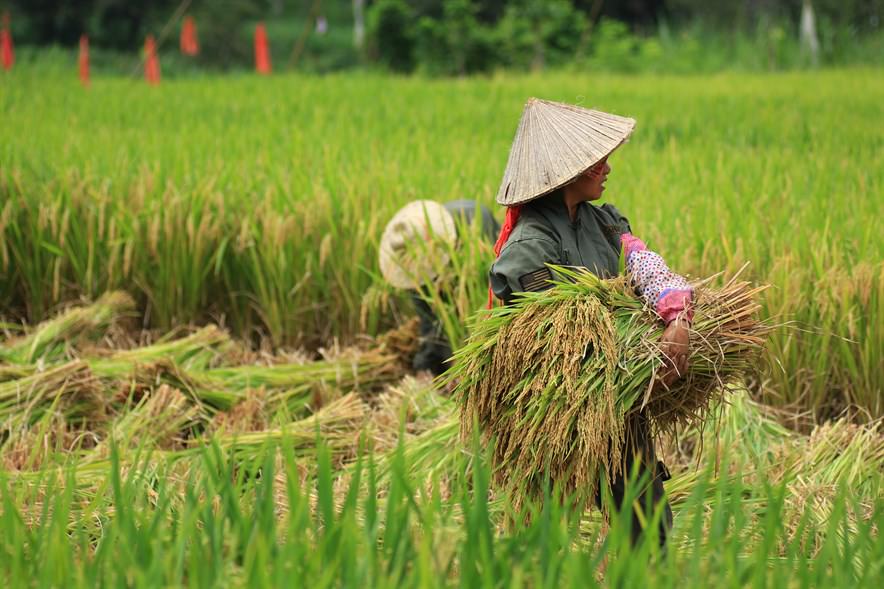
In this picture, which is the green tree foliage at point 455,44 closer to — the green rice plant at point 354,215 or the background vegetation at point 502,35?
the background vegetation at point 502,35

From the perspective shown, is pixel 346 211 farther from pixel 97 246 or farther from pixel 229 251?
pixel 97 246

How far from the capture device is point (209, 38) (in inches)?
712

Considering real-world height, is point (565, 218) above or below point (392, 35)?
below

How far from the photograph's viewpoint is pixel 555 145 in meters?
2.16

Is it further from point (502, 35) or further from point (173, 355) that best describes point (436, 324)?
point (502, 35)

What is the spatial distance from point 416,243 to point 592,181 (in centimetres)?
148

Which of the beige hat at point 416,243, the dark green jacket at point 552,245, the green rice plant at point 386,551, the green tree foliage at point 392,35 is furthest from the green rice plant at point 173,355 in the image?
the green tree foliage at point 392,35

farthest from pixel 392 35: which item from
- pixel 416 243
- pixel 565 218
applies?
pixel 565 218

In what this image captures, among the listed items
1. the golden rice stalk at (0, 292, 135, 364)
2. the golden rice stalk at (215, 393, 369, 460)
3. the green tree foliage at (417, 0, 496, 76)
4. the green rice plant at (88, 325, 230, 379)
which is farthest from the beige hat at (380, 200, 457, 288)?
Answer: the green tree foliage at (417, 0, 496, 76)

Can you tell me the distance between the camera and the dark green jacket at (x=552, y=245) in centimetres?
212

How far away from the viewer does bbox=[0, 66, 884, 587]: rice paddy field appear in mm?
1566

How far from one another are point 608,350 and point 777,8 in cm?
1786

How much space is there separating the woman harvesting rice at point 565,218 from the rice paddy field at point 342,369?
15 centimetres

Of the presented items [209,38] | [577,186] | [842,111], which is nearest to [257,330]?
[577,186]
